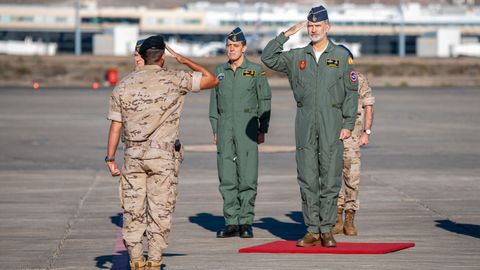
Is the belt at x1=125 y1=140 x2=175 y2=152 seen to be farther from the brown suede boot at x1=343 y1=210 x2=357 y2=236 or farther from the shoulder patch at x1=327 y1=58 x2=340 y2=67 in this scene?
the brown suede boot at x1=343 y1=210 x2=357 y2=236

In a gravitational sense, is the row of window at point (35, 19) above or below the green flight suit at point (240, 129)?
below

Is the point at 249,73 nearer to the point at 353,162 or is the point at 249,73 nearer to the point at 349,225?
the point at 353,162

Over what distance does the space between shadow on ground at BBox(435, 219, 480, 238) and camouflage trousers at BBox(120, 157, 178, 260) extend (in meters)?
4.64

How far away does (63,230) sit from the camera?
1534 centimetres

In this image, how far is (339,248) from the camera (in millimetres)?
13242

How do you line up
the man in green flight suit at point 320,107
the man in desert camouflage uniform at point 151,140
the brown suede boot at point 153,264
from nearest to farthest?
the man in desert camouflage uniform at point 151,140 < the brown suede boot at point 153,264 < the man in green flight suit at point 320,107

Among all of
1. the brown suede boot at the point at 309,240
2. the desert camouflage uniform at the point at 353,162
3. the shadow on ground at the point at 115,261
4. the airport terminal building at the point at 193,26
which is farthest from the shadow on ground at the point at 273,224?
the airport terminal building at the point at 193,26

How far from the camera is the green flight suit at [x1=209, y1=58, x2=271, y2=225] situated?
14.5 m

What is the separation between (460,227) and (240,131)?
118 inches

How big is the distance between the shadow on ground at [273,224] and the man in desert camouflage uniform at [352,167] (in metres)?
0.54

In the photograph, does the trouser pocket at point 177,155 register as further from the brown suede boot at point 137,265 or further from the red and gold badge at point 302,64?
the red and gold badge at point 302,64

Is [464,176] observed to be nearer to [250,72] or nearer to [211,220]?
[211,220]

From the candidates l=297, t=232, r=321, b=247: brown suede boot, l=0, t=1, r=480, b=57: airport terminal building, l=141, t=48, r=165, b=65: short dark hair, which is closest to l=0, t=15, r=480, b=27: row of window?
l=0, t=1, r=480, b=57: airport terminal building

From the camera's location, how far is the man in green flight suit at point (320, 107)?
1293 cm
